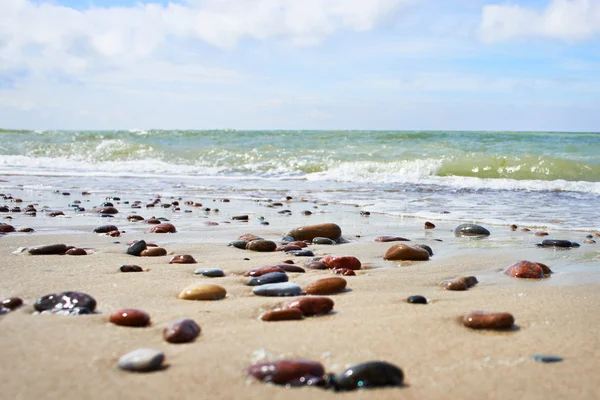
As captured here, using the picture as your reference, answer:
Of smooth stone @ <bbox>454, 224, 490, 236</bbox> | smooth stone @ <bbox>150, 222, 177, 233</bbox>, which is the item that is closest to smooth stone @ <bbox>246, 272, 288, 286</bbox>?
smooth stone @ <bbox>150, 222, 177, 233</bbox>

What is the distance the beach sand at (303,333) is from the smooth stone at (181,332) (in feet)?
0.10

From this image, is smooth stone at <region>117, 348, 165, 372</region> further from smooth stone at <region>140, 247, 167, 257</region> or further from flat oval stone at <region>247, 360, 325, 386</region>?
smooth stone at <region>140, 247, 167, 257</region>

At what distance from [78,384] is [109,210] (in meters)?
5.32

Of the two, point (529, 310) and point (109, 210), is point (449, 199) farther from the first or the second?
point (529, 310)

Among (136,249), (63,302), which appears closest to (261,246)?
(136,249)

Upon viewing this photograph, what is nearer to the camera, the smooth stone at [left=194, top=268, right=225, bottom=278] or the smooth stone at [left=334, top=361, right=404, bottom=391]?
the smooth stone at [left=334, top=361, right=404, bottom=391]

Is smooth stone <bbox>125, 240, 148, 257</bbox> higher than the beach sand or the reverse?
the reverse

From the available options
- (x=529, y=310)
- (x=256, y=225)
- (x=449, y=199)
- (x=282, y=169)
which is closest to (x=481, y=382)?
(x=529, y=310)

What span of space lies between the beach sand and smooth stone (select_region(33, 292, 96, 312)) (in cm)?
4

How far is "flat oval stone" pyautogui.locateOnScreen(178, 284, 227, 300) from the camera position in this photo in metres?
Answer: 2.53

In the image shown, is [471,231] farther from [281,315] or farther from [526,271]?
[281,315]

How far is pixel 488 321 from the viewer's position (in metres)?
2.11

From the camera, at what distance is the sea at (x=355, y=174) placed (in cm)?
807

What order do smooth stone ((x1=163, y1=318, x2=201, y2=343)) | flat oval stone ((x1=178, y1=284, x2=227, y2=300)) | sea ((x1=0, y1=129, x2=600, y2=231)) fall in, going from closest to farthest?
smooth stone ((x1=163, y1=318, x2=201, y2=343))
flat oval stone ((x1=178, y1=284, x2=227, y2=300))
sea ((x1=0, y1=129, x2=600, y2=231))
